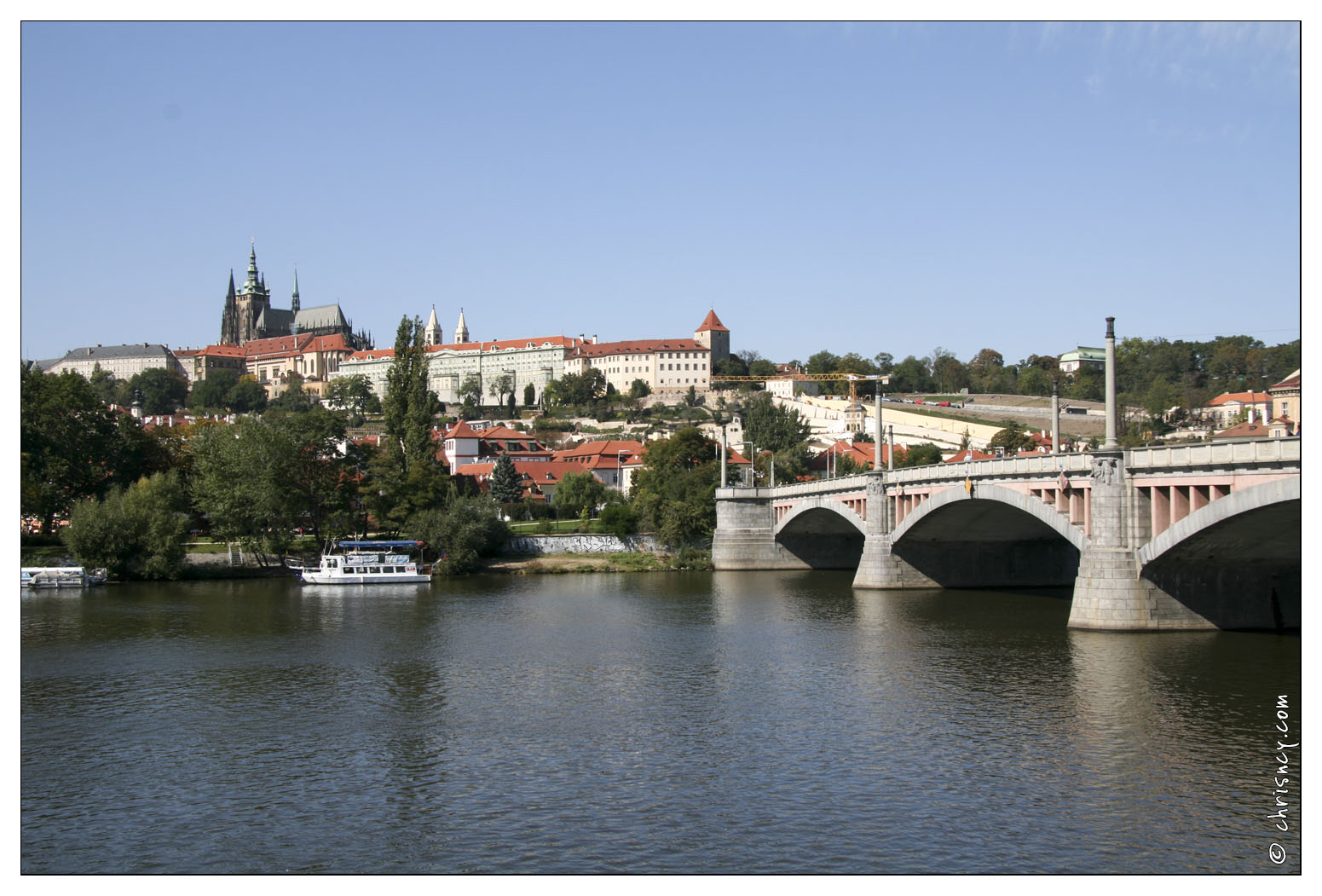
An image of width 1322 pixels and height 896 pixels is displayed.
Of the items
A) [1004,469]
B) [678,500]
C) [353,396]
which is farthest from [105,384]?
[1004,469]

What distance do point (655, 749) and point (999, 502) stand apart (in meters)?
23.2

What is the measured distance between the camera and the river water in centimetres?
1739

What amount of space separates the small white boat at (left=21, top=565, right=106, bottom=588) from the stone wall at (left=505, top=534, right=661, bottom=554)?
21183 mm

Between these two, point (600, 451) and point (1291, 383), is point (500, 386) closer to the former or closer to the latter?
point (600, 451)

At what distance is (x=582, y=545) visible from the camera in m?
68.4

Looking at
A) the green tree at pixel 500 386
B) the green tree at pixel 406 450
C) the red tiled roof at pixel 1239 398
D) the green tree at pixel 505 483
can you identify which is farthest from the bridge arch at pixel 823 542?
the green tree at pixel 500 386

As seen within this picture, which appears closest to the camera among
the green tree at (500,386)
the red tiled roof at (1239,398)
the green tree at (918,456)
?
the green tree at (918,456)

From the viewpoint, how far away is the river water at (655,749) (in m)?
17.4

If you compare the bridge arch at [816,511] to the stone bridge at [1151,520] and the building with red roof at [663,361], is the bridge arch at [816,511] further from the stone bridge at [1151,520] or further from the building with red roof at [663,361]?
the building with red roof at [663,361]

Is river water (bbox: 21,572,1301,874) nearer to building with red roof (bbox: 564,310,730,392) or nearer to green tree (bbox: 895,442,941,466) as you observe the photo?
green tree (bbox: 895,442,941,466)

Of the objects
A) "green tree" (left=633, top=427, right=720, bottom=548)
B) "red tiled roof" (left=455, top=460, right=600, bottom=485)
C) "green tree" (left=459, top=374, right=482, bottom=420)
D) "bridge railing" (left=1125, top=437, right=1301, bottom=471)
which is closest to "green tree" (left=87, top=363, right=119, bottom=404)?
"green tree" (left=459, top=374, right=482, bottom=420)

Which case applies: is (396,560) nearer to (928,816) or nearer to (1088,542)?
(1088,542)

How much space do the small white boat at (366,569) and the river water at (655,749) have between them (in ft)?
54.5
